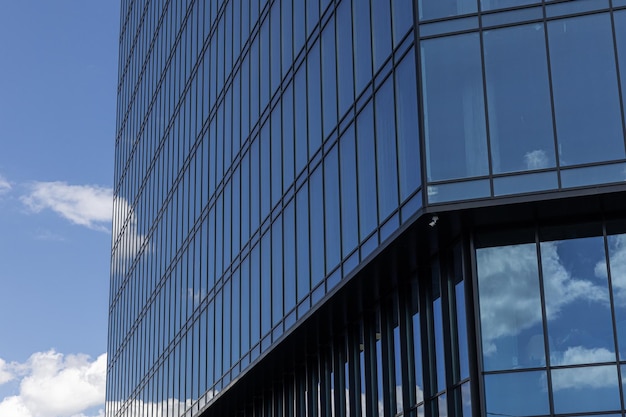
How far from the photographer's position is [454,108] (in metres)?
26.5

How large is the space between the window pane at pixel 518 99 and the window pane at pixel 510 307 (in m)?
2.07

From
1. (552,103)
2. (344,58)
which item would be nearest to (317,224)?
(344,58)

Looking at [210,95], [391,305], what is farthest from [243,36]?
[391,305]

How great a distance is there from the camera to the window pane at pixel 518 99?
2569 cm

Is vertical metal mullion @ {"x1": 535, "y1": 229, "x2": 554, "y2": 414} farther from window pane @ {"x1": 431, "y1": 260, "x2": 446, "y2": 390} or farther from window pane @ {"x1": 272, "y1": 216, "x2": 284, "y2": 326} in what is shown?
window pane @ {"x1": 272, "y1": 216, "x2": 284, "y2": 326}

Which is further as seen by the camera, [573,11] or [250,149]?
[250,149]

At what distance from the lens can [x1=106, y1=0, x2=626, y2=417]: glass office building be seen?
25.3 m

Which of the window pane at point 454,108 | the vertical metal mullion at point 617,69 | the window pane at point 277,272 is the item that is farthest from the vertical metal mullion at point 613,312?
the window pane at point 277,272

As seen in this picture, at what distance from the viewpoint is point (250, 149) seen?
41.2m

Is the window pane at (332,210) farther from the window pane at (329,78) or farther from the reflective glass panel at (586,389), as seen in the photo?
the reflective glass panel at (586,389)

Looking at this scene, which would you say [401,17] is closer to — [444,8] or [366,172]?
[444,8]

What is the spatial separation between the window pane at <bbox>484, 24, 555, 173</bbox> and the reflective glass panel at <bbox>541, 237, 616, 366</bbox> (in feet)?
6.93

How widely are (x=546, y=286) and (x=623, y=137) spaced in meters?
3.71

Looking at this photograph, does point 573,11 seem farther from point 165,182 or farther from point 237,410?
point 165,182
